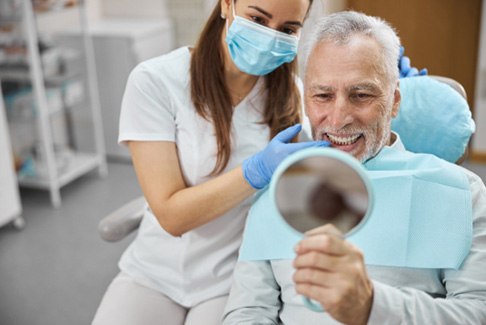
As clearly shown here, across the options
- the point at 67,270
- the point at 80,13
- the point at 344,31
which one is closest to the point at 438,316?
the point at 344,31

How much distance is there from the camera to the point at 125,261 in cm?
158

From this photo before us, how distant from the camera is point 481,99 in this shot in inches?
139

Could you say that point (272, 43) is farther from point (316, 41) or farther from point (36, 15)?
point (36, 15)

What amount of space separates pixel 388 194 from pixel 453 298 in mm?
239

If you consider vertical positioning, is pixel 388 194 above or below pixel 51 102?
above

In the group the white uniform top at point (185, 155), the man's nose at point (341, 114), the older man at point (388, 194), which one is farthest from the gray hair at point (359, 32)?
the white uniform top at point (185, 155)

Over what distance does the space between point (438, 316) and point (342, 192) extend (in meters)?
0.41

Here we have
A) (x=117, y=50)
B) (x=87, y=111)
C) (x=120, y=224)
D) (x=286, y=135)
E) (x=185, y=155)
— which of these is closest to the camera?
(x=286, y=135)

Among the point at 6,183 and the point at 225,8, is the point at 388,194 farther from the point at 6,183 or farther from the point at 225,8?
the point at 6,183

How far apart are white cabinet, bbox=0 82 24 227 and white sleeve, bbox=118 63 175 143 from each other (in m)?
1.73

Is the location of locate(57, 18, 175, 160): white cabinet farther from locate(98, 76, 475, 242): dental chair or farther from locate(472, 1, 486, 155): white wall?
locate(98, 76, 475, 242): dental chair

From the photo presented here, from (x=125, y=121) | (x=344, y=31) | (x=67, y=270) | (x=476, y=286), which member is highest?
(x=344, y=31)

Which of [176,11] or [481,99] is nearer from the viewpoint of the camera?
[481,99]

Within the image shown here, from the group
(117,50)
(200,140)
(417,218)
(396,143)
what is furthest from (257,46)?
(117,50)
